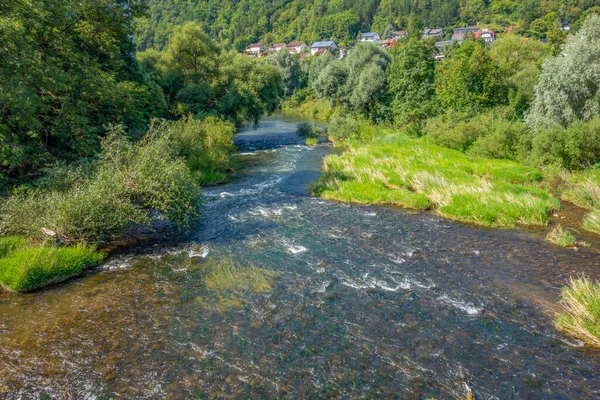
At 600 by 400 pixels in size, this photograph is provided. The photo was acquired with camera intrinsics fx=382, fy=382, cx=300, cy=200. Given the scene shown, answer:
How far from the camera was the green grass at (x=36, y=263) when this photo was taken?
13.4 meters

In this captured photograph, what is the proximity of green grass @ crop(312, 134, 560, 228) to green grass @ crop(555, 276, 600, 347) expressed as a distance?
26.1 feet

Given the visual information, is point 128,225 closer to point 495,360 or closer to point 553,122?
point 495,360

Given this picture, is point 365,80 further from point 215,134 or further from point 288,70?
point 288,70

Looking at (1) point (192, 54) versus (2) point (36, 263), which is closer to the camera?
(2) point (36, 263)

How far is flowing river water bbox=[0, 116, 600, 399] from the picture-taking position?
9555 millimetres

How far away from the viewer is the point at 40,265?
13.9 m

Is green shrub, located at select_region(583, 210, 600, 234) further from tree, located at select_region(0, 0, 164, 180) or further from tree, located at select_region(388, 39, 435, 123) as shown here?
tree, located at select_region(388, 39, 435, 123)

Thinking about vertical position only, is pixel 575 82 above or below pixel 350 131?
above

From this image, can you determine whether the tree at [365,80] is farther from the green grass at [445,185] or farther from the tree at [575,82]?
the tree at [575,82]

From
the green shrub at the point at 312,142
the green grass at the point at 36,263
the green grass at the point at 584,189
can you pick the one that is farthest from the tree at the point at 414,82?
the green grass at the point at 36,263

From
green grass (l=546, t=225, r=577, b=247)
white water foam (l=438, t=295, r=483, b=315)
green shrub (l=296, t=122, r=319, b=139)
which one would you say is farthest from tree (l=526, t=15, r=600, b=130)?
green shrub (l=296, t=122, r=319, b=139)

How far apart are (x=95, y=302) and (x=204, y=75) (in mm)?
41750

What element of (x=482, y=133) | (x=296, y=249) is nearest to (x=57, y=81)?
(x=296, y=249)

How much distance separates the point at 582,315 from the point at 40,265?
18.1m
